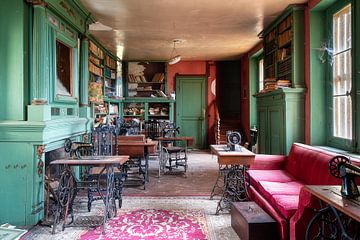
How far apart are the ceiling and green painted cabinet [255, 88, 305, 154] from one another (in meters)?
1.41

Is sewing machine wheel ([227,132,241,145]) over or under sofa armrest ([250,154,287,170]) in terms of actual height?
over

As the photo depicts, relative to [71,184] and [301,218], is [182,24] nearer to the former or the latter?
[71,184]

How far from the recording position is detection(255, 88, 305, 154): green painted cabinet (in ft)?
15.8

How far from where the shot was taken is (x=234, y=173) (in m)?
4.11

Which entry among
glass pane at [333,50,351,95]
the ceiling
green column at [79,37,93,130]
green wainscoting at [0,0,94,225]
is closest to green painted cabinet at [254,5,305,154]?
the ceiling

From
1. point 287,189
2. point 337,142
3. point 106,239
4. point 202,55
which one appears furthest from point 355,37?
point 202,55

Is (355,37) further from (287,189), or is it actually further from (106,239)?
(106,239)

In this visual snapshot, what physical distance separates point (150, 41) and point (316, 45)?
399 cm

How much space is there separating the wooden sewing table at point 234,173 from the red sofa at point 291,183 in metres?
0.14

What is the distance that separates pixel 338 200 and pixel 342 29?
9.54 feet

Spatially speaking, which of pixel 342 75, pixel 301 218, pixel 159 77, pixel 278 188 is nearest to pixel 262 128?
pixel 342 75

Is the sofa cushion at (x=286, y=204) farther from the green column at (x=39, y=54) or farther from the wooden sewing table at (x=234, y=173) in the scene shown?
the green column at (x=39, y=54)

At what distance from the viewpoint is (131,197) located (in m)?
4.55

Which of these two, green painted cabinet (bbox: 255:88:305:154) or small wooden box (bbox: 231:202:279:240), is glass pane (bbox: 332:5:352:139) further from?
small wooden box (bbox: 231:202:279:240)
